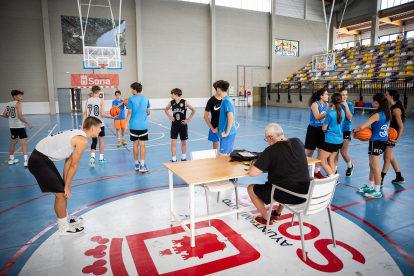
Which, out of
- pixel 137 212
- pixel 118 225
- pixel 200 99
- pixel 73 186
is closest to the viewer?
pixel 118 225

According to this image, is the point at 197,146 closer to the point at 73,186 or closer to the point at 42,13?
the point at 73,186

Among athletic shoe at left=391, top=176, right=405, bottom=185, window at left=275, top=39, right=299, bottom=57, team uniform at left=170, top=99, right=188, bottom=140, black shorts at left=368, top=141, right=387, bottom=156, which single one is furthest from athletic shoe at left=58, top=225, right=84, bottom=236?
window at left=275, top=39, right=299, bottom=57

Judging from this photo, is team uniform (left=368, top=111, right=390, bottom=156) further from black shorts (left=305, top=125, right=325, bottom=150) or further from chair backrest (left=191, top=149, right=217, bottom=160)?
chair backrest (left=191, top=149, right=217, bottom=160)

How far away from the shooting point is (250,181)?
18.5ft

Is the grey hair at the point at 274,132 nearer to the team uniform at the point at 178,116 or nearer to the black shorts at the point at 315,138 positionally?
the black shorts at the point at 315,138

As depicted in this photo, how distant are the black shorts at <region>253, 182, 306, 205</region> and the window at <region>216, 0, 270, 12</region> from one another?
25863 millimetres

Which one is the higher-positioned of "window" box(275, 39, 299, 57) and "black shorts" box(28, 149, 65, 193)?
"window" box(275, 39, 299, 57)

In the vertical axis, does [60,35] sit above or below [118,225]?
above

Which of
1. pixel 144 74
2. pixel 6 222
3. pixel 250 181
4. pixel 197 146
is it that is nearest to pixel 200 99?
pixel 144 74

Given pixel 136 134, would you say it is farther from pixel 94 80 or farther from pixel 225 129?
pixel 94 80

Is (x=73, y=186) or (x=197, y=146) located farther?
(x=197, y=146)

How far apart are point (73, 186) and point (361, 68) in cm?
2613

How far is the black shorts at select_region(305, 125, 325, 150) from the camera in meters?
5.54

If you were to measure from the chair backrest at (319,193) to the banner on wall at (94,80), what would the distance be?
2218 centimetres
